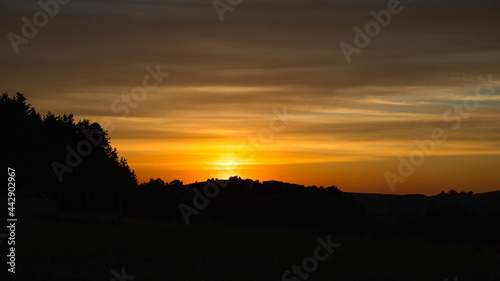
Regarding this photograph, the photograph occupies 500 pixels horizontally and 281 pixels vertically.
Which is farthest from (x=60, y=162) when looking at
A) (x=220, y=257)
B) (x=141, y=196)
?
(x=220, y=257)

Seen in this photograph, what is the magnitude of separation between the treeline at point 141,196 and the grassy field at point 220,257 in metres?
25.7

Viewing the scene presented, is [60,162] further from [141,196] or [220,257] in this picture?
[220,257]

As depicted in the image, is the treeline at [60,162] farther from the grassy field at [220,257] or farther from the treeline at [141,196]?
the grassy field at [220,257]

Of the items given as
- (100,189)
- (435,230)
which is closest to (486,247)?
(100,189)

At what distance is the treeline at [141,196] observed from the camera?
214 ft

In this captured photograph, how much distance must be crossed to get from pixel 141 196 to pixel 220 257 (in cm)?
5473

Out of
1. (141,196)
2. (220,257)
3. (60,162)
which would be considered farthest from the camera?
(141,196)

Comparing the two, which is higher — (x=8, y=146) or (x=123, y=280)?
(x=8, y=146)

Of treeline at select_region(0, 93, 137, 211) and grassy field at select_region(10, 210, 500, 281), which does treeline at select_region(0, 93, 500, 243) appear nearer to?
treeline at select_region(0, 93, 137, 211)

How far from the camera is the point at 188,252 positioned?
28.5 metres

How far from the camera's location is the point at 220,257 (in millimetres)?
26719

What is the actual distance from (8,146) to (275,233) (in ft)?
151

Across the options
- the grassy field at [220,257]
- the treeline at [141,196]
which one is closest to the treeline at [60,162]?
the treeline at [141,196]

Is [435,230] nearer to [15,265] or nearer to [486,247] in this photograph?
[486,247]
